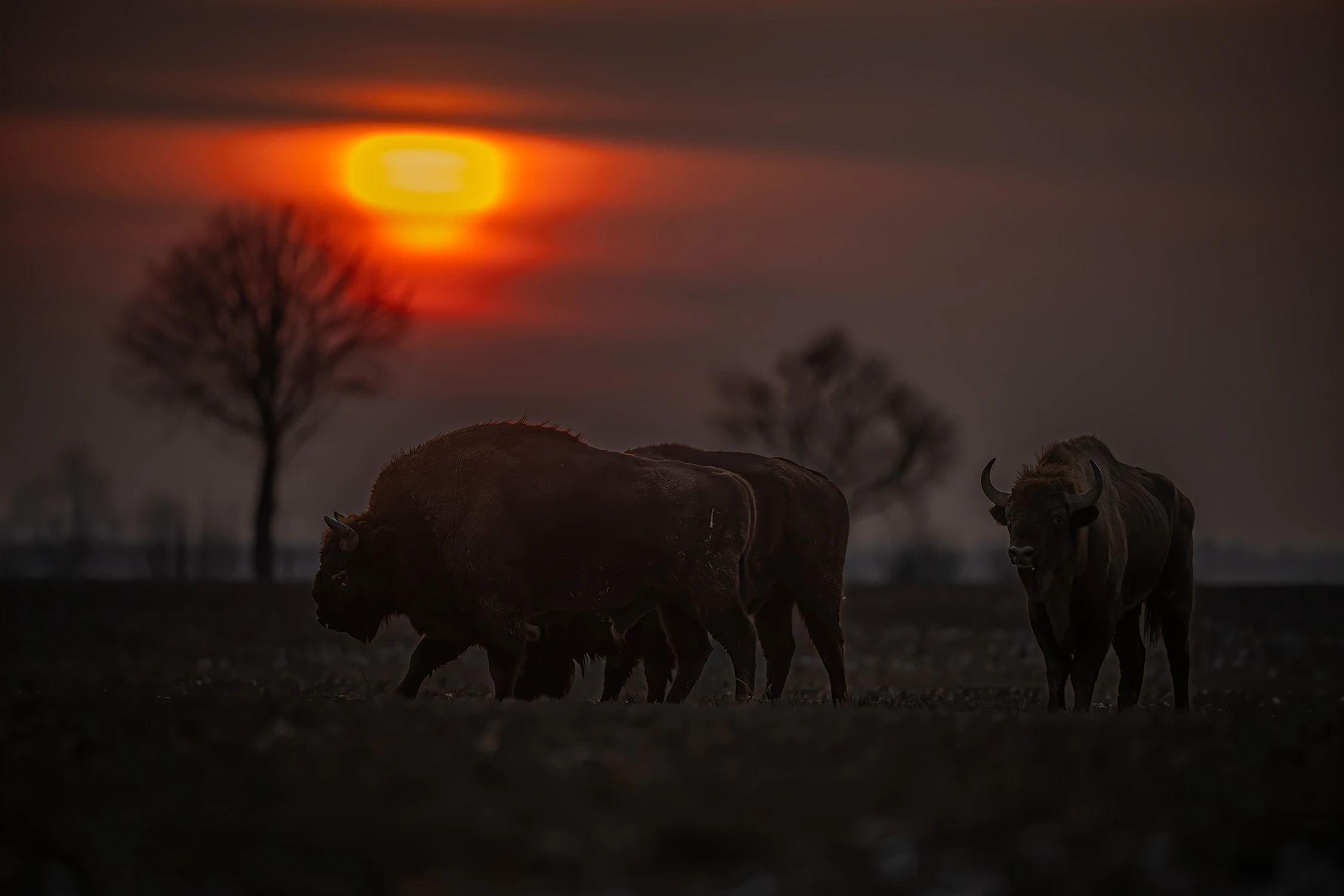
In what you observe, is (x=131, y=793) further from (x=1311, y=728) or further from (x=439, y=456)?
(x=439, y=456)

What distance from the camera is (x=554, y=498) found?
16250 millimetres

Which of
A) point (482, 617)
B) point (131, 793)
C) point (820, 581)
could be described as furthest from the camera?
point (820, 581)

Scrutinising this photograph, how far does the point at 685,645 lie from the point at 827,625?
6.11 feet

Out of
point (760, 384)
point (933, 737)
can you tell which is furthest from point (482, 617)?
point (760, 384)

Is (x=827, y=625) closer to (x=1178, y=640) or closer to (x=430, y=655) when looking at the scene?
(x=1178, y=640)

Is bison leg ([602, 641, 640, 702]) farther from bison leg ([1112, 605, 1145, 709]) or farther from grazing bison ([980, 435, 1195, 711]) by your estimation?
bison leg ([1112, 605, 1145, 709])

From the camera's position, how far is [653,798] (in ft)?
27.1

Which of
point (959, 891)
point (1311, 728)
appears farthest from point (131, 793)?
point (1311, 728)

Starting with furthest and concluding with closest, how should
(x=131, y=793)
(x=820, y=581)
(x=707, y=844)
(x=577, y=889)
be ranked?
(x=820, y=581), (x=131, y=793), (x=707, y=844), (x=577, y=889)

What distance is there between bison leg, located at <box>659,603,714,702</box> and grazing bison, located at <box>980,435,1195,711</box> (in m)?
3.05

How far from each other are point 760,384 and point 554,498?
55.2 metres

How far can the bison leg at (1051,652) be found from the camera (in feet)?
52.4

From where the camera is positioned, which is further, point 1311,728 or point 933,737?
point 1311,728

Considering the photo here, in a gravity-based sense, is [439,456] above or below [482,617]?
above
